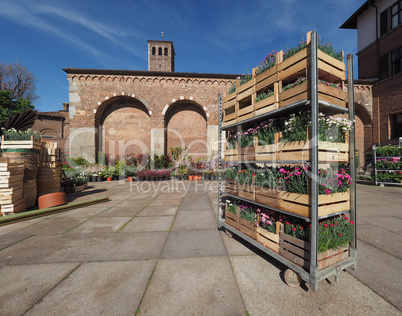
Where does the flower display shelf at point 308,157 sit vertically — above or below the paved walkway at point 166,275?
above

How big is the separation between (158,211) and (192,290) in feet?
10.3

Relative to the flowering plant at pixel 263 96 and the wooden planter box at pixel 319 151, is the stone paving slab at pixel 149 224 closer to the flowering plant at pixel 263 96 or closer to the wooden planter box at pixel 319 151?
the wooden planter box at pixel 319 151

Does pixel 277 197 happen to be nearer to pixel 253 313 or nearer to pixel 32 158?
pixel 253 313

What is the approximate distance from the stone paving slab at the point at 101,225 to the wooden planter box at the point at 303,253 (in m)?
3.20

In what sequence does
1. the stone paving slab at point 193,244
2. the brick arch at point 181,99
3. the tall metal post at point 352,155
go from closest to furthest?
the tall metal post at point 352,155
the stone paving slab at point 193,244
the brick arch at point 181,99

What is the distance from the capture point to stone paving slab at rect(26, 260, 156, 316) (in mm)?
1675

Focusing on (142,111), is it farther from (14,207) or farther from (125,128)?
(14,207)

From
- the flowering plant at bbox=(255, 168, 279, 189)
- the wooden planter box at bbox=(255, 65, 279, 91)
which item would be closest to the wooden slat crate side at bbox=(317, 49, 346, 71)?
the wooden planter box at bbox=(255, 65, 279, 91)

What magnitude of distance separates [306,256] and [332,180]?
3.22ft

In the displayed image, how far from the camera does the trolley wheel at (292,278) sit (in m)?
1.99

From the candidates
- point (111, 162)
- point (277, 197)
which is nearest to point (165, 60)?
point (111, 162)

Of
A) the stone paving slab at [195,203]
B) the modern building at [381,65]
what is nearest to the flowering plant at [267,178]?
the stone paving slab at [195,203]

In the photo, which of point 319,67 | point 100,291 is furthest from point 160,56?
point 100,291

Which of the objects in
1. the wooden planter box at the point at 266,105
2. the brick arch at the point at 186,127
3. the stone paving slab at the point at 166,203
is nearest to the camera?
the wooden planter box at the point at 266,105
